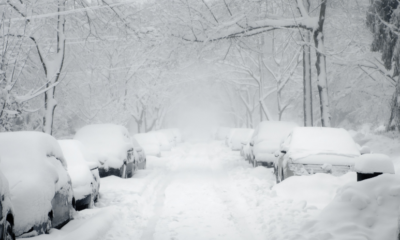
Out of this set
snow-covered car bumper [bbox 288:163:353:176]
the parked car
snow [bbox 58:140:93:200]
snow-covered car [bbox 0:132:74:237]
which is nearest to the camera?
the parked car

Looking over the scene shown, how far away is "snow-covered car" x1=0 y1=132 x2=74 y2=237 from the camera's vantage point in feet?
17.6

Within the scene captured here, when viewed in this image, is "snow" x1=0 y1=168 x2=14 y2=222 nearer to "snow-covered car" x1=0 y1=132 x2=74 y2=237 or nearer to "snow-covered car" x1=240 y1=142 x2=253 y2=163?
"snow-covered car" x1=0 y1=132 x2=74 y2=237

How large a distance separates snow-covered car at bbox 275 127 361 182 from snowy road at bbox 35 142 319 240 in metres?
1.04

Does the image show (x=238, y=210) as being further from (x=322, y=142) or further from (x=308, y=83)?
(x=308, y=83)

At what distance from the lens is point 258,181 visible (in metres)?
13.5

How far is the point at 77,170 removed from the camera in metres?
8.86

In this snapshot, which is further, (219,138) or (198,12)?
(219,138)

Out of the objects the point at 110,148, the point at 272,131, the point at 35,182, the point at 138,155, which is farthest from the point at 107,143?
the point at 35,182

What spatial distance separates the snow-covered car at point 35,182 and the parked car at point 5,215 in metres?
0.52

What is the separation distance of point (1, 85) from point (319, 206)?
8776mm

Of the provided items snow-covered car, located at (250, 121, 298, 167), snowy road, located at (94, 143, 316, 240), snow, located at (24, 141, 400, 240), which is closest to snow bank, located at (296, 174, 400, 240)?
snow, located at (24, 141, 400, 240)

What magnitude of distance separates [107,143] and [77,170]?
4.85 m

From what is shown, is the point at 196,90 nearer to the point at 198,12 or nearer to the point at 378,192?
the point at 198,12

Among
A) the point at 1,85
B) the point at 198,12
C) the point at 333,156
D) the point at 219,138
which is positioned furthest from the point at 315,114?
the point at 1,85
